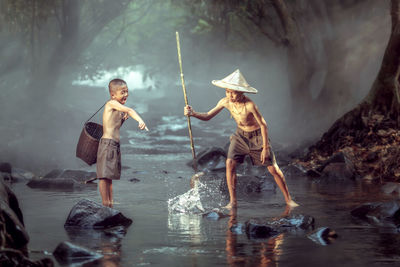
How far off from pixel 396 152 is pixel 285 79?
22449 mm

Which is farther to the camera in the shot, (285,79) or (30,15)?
(285,79)

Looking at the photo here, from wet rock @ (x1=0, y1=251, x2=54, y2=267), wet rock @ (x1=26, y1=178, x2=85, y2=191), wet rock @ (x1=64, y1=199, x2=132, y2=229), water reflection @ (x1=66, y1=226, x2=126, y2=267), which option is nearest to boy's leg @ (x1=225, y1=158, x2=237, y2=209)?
wet rock @ (x1=64, y1=199, x2=132, y2=229)

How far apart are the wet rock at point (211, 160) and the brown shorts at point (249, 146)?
7.86 metres

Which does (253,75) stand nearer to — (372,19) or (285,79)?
(285,79)

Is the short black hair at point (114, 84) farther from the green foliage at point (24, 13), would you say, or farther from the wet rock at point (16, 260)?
the green foliage at point (24, 13)

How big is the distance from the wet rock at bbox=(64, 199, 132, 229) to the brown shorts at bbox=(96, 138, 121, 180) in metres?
1.14

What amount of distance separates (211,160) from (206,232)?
1120 cm

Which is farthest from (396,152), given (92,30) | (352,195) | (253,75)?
(253,75)

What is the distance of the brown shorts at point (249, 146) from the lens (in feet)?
34.6

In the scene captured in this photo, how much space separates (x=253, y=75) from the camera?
1604 inches

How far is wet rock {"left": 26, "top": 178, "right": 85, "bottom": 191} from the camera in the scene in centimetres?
1357

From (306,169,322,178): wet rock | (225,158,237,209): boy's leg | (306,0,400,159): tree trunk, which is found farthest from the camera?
(306,0,400,159): tree trunk

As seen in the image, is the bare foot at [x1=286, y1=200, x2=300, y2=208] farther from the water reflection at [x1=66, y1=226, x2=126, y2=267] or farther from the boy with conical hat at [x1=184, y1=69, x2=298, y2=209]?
the water reflection at [x1=66, y1=226, x2=126, y2=267]

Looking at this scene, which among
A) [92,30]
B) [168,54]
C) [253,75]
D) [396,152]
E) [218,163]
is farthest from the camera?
[168,54]
